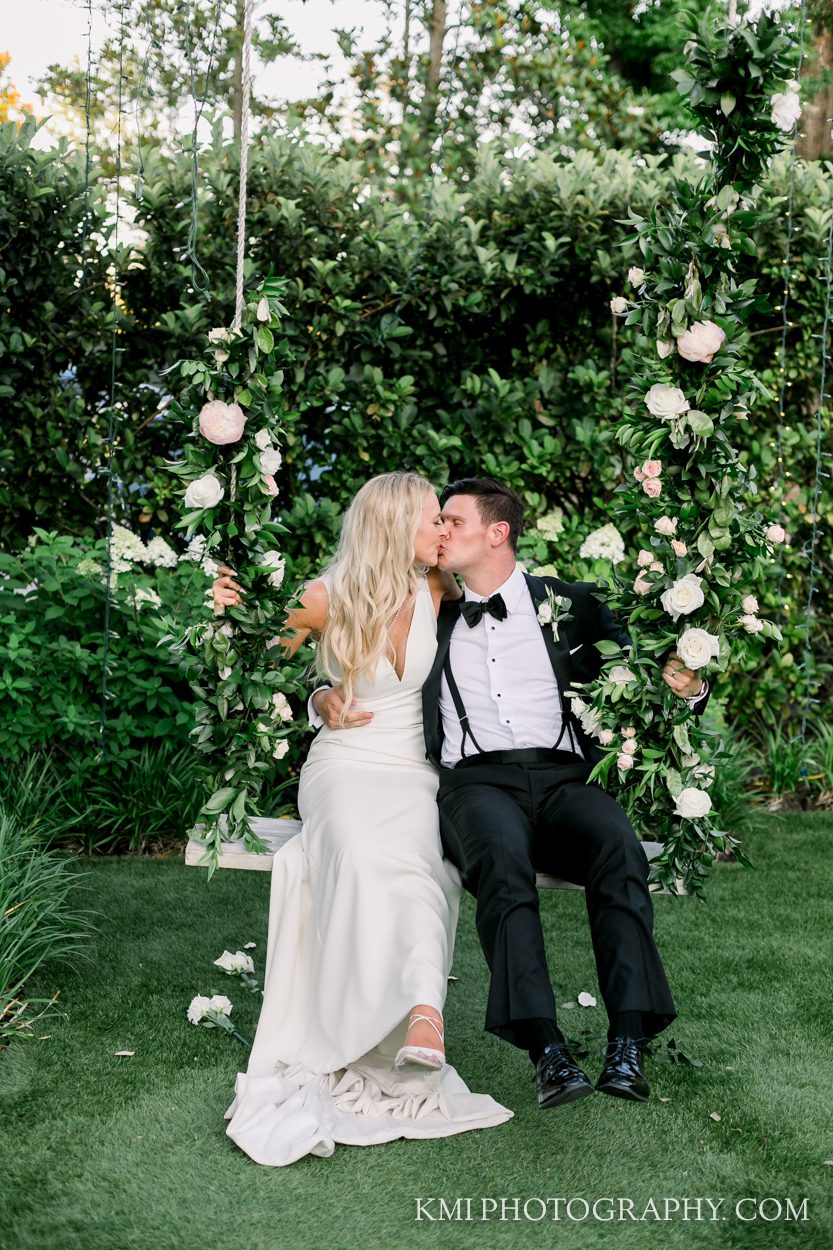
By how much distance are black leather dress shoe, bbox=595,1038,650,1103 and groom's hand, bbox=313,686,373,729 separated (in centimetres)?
124

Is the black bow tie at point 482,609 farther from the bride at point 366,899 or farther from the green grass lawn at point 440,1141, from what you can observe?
the green grass lawn at point 440,1141

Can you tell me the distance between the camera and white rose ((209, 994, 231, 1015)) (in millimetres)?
3553

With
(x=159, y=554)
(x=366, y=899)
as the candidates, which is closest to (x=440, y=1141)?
(x=366, y=899)

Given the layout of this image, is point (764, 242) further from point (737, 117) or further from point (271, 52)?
point (271, 52)

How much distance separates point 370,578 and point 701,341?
120 centimetres

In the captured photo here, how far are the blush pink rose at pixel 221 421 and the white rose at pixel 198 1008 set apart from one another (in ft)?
5.39

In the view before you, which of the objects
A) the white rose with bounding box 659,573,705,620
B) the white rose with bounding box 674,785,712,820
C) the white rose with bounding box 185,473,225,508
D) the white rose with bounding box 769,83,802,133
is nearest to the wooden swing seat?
the white rose with bounding box 674,785,712,820

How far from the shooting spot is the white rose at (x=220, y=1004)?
3553 millimetres

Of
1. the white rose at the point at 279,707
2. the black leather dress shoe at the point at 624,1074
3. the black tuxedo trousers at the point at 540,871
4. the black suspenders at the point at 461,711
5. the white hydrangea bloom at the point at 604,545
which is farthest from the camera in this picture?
the white hydrangea bloom at the point at 604,545

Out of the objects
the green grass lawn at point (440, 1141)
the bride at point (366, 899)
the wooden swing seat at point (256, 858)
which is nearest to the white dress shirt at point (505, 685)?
the bride at point (366, 899)

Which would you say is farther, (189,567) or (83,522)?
(83,522)

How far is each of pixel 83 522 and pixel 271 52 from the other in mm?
6800

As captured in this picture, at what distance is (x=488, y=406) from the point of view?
568 cm

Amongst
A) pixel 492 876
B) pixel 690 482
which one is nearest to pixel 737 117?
pixel 690 482
